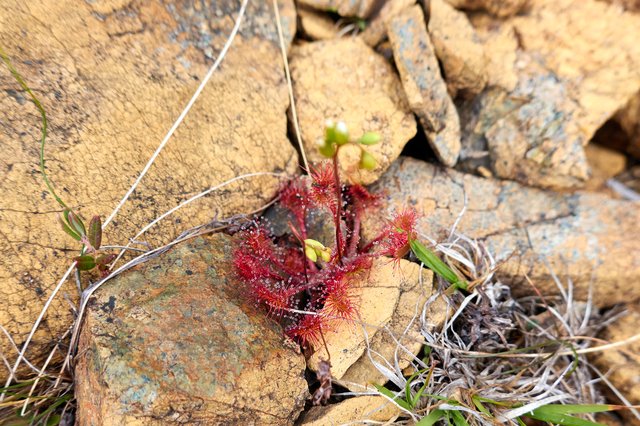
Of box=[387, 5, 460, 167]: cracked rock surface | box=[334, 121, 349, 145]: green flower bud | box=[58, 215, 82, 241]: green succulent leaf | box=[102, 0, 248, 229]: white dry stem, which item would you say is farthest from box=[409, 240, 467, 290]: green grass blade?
box=[58, 215, 82, 241]: green succulent leaf

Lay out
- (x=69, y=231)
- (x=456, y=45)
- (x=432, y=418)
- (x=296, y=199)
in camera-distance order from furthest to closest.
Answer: (x=456, y=45) < (x=296, y=199) < (x=432, y=418) < (x=69, y=231)

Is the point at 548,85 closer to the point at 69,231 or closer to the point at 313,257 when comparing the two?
the point at 313,257

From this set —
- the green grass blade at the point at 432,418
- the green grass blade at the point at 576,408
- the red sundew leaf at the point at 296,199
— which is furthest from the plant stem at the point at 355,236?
the green grass blade at the point at 576,408

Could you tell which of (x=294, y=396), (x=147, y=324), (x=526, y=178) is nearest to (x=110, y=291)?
(x=147, y=324)

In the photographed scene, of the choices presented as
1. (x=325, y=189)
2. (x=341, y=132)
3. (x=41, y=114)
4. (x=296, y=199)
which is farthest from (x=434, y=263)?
(x=41, y=114)

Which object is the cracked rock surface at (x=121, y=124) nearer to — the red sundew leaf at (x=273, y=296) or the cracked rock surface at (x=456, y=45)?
the red sundew leaf at (x=273, y=296)

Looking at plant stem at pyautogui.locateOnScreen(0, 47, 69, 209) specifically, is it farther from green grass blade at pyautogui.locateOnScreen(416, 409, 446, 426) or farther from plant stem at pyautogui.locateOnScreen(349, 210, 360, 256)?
green grass blade at pyautogui.locateOnScreen(416, 409, 446, 426)

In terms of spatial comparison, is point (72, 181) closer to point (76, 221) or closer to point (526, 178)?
point (76, 221)
